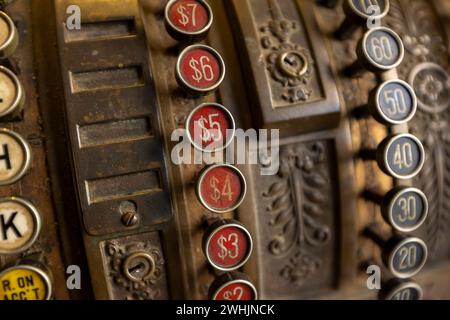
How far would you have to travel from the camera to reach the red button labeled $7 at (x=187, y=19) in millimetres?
1078

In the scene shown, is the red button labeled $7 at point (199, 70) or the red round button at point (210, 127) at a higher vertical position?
the red button labeled $7 at point (199, 70)

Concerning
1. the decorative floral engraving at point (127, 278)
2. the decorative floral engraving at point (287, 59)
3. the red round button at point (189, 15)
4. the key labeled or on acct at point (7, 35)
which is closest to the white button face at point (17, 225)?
the decorative floral engraving at point (127, 278)

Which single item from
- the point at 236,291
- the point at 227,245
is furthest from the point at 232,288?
the point at 227,245

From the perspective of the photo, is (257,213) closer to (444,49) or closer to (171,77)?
(171,77)

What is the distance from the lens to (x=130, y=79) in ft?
3.63

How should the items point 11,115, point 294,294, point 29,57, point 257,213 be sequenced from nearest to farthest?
1. point 11,115
2. point 29,57
3. point 257,213
4. point 294,294

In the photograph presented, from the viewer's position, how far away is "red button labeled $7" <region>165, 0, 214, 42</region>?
1078 millimetres

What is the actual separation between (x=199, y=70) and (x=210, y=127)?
0.48 ft

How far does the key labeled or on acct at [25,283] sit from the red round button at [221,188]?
1.40ft

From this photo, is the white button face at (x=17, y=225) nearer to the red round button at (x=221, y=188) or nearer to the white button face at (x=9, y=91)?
the white button face at (x=9, y=91)

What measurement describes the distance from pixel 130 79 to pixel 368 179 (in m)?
0.75

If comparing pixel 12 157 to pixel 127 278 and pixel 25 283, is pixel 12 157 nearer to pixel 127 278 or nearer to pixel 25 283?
pixel 25 283

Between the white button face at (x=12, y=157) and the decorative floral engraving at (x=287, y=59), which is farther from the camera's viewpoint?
the decorative floral engraving at (x=287, y=59)
